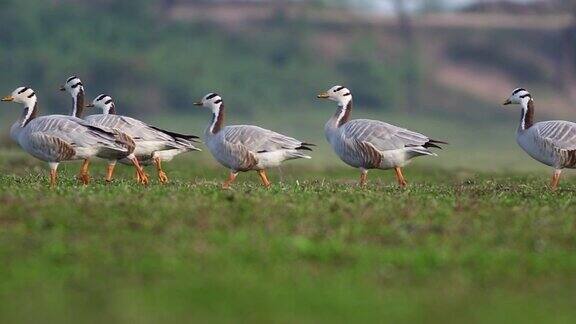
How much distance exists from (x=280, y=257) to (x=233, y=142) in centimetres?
790

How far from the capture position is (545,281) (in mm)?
13180

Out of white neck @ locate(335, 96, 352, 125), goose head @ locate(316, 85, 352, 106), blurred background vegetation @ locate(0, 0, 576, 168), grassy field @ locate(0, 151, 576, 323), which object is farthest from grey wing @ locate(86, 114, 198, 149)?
blurred background vegetation @ locate(0, 0, 576, 168)

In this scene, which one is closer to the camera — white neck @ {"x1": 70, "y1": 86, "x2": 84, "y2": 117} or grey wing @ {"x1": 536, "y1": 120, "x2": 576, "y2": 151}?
grey wing @ {"x1": 536, "y1": 120, "x2": 576, "y2": 151}

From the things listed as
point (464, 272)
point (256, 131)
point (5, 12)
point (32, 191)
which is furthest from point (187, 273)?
point (5, 12)

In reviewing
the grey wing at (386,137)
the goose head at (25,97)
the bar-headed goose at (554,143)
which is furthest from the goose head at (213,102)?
the bar-headed goose at (554,143)

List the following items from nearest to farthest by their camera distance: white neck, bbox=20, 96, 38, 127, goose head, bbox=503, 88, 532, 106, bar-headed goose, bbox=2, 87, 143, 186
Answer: bar-headed goose, bbox=2, 87, 143, 186 → white neck, bbox=20, 96, 38, 127 → goose head, bbox=503, 88, 532, 106

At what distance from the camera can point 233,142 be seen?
21.5 metres

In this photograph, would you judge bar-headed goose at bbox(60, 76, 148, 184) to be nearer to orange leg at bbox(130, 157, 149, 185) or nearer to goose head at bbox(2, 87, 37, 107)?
orange leg at bbox(130, 157, 149, 185)

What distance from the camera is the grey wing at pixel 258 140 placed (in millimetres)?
21438

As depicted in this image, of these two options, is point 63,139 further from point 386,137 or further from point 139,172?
point 386,137

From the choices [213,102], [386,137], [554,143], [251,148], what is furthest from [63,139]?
[554,143]

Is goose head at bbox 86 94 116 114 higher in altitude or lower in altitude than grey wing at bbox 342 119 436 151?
lower

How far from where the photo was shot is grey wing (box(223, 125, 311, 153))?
21.4 metres

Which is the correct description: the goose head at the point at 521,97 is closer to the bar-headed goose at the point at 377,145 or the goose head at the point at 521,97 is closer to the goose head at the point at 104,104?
the bar-headed goose at the point at 377,145
